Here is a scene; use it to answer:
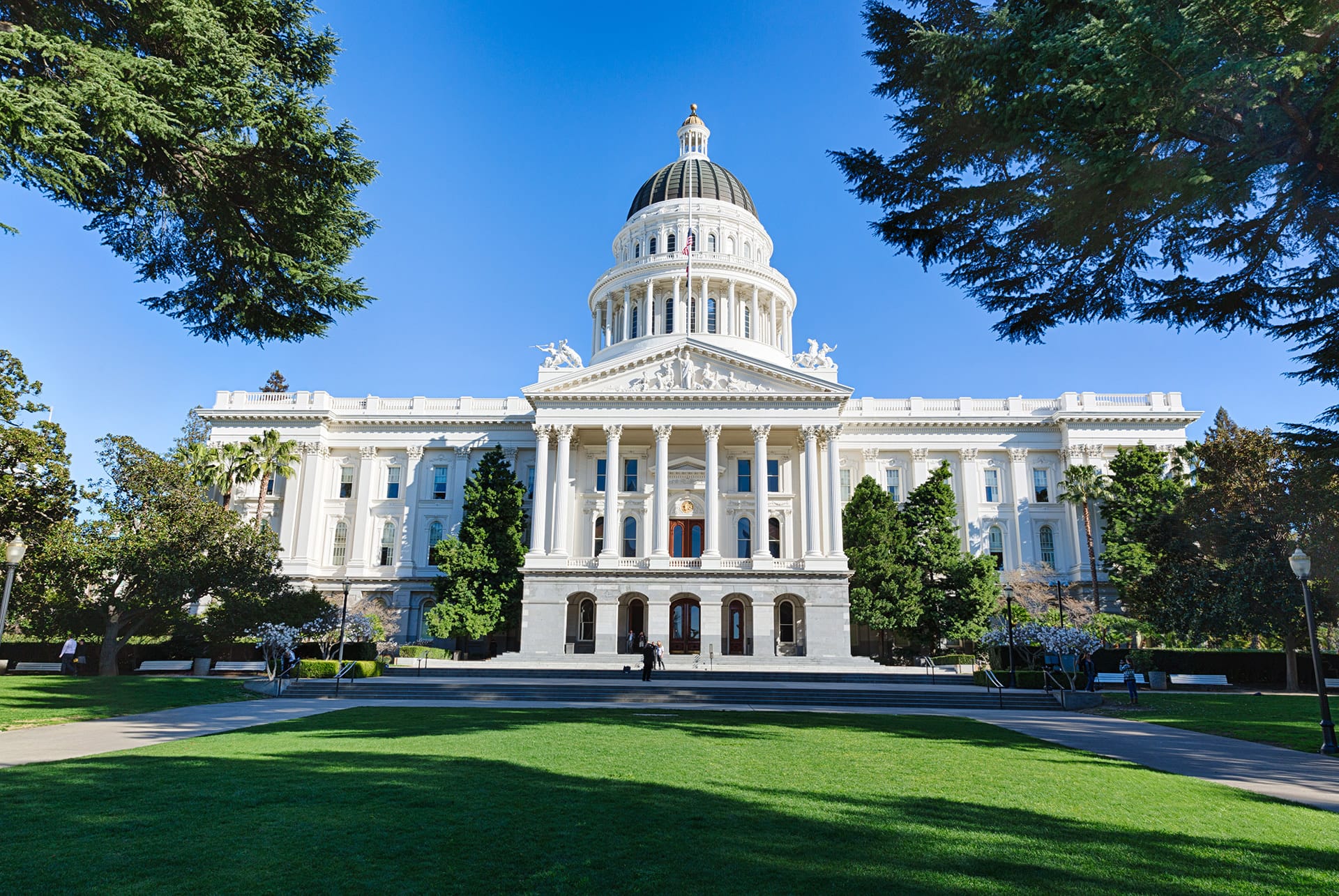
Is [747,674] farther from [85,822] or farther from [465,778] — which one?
[85,822]

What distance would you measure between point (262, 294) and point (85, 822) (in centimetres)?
892

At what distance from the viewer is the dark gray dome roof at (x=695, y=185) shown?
70938 mm

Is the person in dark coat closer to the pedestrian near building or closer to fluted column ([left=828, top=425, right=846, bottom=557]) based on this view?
fluted column ([left=828, top=425, right=846, bottom=557])

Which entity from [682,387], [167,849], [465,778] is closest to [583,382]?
[682,387]

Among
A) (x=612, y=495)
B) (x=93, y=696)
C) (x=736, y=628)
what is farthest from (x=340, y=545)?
(x=93, y=696)

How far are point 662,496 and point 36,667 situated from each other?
1216 inches

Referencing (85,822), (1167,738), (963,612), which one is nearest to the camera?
(85,822)

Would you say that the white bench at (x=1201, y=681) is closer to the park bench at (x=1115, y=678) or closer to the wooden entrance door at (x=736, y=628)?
the park bench at (x=1115, y=678)

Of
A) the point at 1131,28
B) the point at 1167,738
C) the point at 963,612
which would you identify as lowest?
the point at 1167,738

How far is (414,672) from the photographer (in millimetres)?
34062

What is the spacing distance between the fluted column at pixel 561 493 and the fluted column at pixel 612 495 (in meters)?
2.32

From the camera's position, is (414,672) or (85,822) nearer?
(85,822)

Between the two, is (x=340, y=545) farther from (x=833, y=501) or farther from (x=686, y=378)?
(x=833, y=501)

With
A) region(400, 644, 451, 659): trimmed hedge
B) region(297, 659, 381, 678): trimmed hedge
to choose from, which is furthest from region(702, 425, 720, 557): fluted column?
region(297, 659, 381, 678): trimmed hedge
